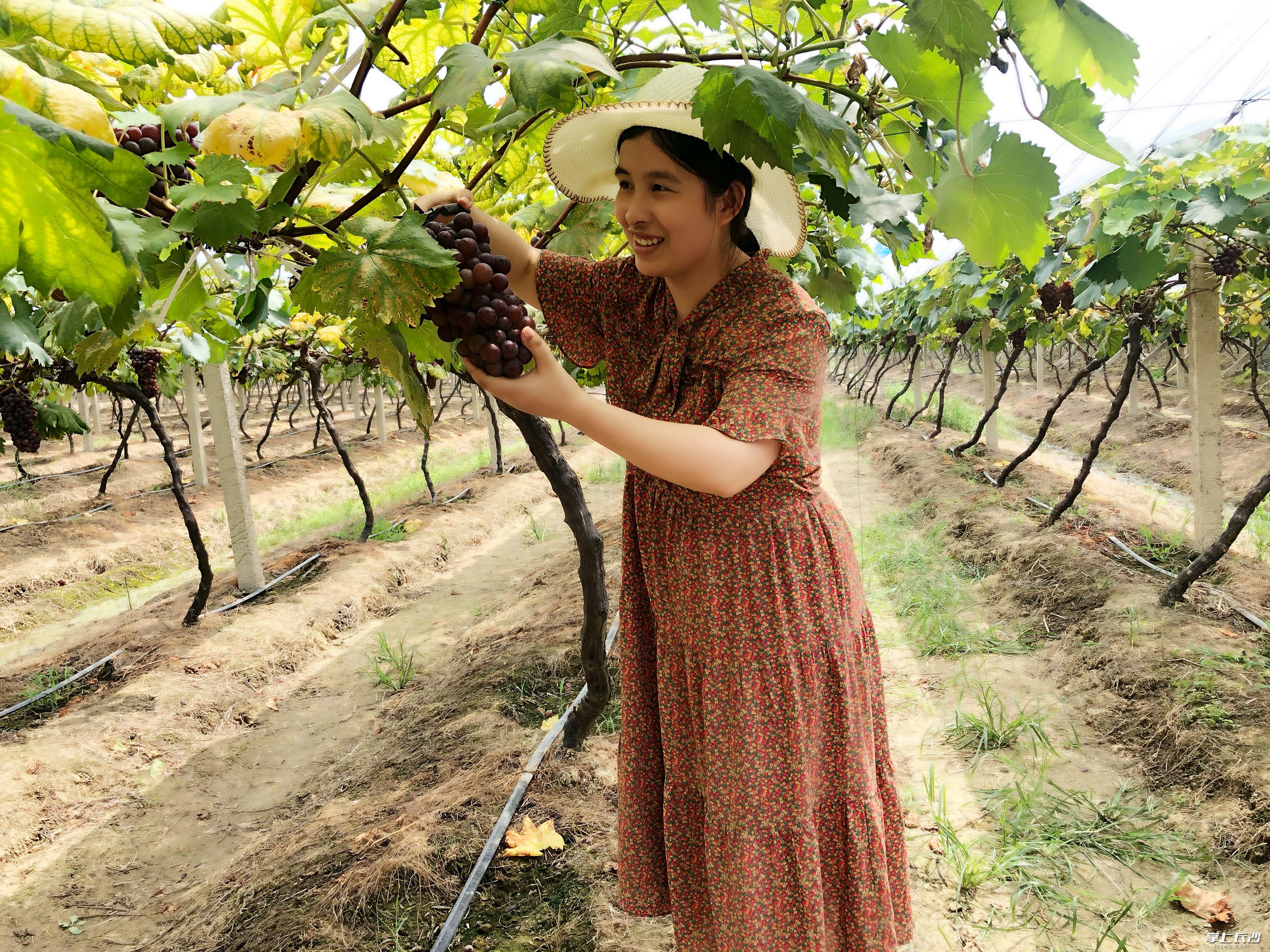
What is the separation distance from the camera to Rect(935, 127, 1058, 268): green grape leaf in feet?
3.57

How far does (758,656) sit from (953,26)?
1.05 metres

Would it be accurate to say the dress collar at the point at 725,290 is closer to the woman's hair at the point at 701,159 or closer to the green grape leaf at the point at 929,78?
the woman's hair at the point at 701,159

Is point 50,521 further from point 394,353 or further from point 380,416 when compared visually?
point 394,353

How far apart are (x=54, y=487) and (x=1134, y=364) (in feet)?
45.0

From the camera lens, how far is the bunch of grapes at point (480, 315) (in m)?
1.12

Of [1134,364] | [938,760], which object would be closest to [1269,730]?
[938,760]

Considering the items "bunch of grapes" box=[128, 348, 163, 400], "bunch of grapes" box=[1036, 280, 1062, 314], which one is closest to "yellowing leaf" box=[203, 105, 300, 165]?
"bunch of grapes" box=[1036, 280, 1062, 314]

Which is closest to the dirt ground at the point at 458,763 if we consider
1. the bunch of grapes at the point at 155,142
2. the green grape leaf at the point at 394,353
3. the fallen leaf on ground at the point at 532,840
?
the fallen leaf on ground at the point at 532,840

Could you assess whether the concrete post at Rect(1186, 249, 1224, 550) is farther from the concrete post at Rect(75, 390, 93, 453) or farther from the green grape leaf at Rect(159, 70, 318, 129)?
the concrete post at Rect(75, 390, 93, 453)

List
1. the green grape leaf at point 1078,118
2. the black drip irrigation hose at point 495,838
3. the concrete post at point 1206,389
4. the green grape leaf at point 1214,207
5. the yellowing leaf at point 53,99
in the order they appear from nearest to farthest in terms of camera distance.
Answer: the yellowing leaf at point 53,99 < the green grape leaf at point 1078,118 < the black drip irrigation hose at point 495,838 < the green grape leaf at point 1214,207 < the concrete post at point 1206,389

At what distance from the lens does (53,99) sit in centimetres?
79

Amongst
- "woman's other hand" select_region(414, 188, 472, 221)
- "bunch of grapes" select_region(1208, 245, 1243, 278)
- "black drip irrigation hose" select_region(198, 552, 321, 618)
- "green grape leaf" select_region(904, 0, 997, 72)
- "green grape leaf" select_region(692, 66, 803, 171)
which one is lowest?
"black drip irrigation hose" select_region(198, 552, 321, 618)

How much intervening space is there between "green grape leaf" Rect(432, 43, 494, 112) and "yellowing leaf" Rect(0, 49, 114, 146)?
1.10 feet

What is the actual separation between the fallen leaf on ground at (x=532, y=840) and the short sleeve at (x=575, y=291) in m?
1.87
